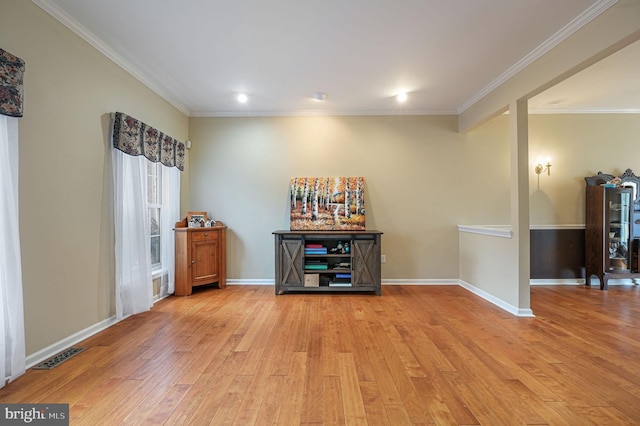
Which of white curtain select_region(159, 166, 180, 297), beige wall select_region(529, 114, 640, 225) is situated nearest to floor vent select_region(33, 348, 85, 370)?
white curtain select_region(159, 166, 180, 297)

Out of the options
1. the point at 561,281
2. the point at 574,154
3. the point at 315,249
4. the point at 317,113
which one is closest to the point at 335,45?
the point at 317,113

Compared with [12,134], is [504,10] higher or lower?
higher

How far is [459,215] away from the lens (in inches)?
181

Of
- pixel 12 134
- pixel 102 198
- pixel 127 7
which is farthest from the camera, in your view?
pixel 102 198

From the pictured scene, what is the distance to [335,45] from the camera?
2.77 meters

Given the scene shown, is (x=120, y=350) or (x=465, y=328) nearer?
(x=120, y=350)

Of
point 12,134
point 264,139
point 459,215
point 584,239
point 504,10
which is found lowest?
point 584,239

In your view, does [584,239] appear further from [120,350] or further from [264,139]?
[120,350]

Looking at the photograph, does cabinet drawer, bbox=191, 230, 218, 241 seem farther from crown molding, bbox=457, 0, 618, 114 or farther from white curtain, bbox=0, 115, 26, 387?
crown molding, bbox=457, 0, 618, 114

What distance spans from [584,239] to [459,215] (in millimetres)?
1932

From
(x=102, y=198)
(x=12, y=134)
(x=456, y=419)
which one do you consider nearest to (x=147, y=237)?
(x=102, y=198)

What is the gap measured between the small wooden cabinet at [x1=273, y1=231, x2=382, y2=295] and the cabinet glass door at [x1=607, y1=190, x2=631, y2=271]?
344cm

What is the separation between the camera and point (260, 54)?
2.93m

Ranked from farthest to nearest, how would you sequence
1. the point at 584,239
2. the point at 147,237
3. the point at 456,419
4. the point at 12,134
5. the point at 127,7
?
the point at 584,239 < the point at 147,237 < the point at 127,7 < the point at 12,134 < the point at 456,419
